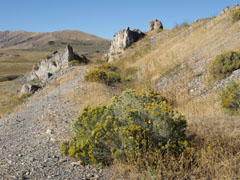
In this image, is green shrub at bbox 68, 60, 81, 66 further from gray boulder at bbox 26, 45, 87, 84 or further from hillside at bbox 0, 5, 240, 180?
hillside at bbox 0, 5, 240, 180

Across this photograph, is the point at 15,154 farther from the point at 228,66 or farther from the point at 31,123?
the point at 228,66

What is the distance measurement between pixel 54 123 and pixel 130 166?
447 cm

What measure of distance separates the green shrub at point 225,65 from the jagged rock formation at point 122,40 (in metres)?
16.8

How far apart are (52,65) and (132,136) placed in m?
22.4

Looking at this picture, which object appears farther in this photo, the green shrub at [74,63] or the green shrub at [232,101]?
the green shrub at [74,63]

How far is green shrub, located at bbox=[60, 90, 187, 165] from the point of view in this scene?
3.56 meters

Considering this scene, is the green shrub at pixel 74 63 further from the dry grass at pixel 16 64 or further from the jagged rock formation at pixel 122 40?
the dry grass at pixel 16 64

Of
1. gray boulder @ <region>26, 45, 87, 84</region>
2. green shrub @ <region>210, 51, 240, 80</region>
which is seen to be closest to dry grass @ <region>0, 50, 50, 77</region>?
→ gray boulder @ <region>26, 45, 87, 84</region>

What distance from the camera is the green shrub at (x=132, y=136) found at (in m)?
3.56

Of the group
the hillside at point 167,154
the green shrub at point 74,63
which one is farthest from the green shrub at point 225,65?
the green shrub at point 74,63

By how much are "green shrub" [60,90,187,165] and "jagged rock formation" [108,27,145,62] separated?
22.0 m

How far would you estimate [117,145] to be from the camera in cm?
383

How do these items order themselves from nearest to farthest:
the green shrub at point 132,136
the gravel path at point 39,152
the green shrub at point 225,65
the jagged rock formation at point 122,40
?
the green shrub at point 132,136
the gravel path at point 39,152
the green shrub at point 225,65
the jagged rock formation at point 122,40

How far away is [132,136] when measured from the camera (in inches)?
139
